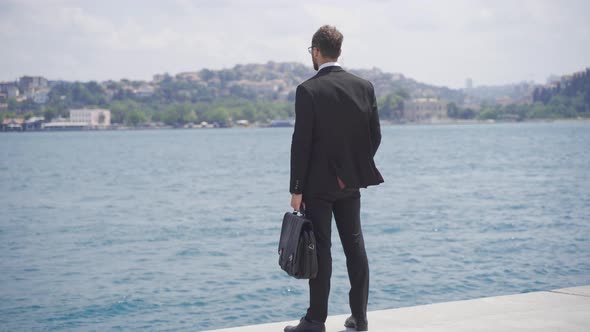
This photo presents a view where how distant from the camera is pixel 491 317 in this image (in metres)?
5.10

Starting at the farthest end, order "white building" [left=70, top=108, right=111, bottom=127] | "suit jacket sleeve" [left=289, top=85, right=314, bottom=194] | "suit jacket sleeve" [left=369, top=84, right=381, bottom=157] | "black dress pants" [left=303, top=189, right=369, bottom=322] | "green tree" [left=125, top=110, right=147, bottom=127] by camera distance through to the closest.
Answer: "white building" [left=70, top=108, right=111, bottom=127]
"green tree" [left=125, top=110, right=147, bottom=127]
"suit jacket sleeve" [left=369, top=84, right=381, bottom=157]
"black dress pants" [left=303, top=189, right=369, bottom=322]
"suit jacket sleeve" [left=289, top=85, right=314, bottom=194]

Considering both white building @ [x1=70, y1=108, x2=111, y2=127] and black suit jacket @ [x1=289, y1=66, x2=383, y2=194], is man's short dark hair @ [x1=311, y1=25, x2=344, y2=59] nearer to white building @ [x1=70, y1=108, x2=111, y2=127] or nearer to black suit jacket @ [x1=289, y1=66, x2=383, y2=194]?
black suit jacket @ [x1=289, y1=66, x2=383, y2=194]

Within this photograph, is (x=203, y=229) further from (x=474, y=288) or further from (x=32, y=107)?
(x=32, y=107)

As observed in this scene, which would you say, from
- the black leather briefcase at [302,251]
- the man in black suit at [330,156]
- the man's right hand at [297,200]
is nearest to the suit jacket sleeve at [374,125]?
the man in black suit at [330,156]

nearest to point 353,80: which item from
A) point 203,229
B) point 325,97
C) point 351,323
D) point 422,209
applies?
point 325,97

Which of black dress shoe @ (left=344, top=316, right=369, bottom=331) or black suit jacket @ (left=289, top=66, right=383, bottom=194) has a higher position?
black suit jacket @ (left=289, top=66, right=383, bottom=194)

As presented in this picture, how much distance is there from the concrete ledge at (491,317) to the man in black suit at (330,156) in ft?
0.89

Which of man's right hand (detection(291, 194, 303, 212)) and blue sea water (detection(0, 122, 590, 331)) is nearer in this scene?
man's right hand (detection(291, 194, 303, 212))

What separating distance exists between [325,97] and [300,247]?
0.93 meters

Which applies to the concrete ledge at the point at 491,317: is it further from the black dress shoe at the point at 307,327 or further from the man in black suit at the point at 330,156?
the man in black suit at the point at 330,156

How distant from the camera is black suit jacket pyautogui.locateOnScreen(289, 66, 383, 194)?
4758 millimetres

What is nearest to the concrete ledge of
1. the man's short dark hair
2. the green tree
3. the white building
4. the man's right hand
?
the man's right hand

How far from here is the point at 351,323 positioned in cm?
503

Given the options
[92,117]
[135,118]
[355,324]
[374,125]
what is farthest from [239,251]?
[92,117]
